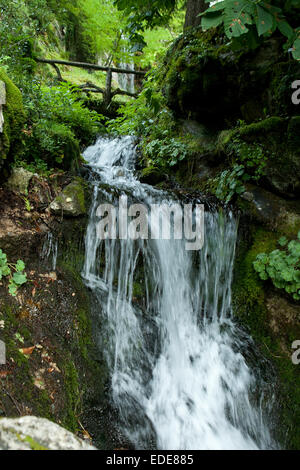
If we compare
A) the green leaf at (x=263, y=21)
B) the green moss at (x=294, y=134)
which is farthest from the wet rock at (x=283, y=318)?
the green leaf at (x=263, y=21)

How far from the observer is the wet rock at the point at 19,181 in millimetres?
2998

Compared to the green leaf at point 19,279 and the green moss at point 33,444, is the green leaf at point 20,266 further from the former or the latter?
the green moss at point 33,444

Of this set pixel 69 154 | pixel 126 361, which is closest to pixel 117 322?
pixel 126 361

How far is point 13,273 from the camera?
2.61 metres

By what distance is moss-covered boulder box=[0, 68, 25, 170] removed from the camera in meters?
2.70

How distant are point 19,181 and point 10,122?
2.05 feet

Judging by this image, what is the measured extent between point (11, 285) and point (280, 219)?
12.7ft

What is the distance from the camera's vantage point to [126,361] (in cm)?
303

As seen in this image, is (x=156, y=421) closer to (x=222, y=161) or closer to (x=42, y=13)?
(x=222, y=161)

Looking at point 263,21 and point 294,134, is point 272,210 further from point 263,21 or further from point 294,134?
point 263,21

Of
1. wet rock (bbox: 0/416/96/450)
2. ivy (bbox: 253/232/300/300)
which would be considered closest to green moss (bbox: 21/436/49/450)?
wet rock (bbox: 0/416/96/450)

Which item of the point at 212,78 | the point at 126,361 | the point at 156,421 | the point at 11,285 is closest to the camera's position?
the point at 11,285
